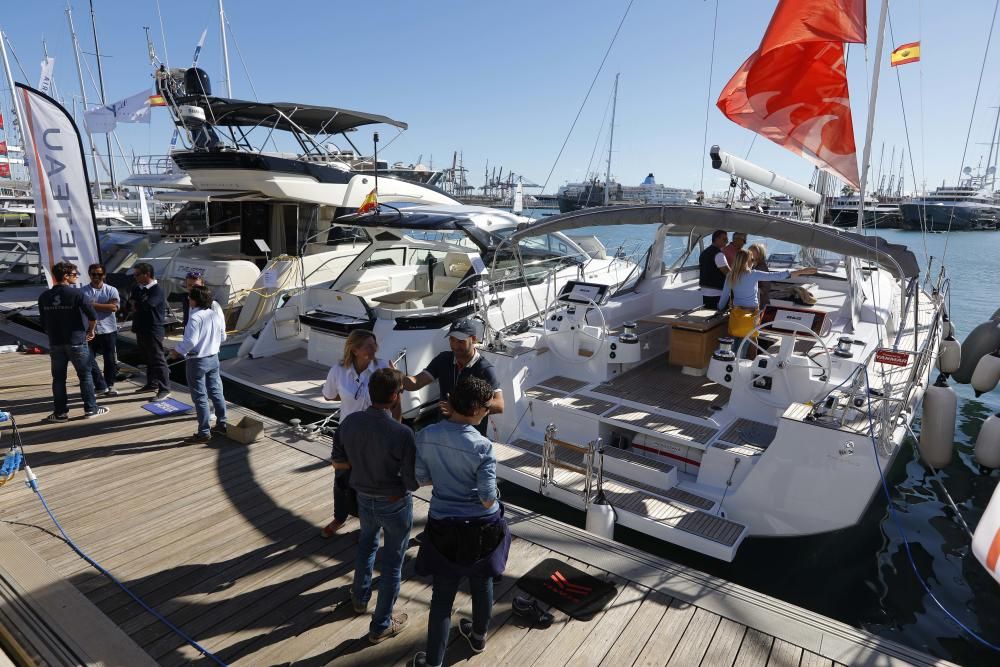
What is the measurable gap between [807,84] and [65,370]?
7776mm

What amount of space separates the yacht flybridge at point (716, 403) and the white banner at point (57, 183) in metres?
4.75

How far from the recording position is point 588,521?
4.33 m

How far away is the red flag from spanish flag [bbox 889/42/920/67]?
1787 mm

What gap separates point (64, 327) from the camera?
5.46m

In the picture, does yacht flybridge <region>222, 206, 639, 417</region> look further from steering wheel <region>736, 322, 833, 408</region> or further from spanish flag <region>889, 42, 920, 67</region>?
spanish flag <region>889, 42, 920, 67</region>

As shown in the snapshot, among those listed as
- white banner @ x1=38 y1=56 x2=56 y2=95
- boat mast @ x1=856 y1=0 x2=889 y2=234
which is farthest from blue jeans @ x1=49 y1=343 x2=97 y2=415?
white banner @ x1=38 y1=56 x2=56 y2=95

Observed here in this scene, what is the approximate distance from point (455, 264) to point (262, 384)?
4.15 metres

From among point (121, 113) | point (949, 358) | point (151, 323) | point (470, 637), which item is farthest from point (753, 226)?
point (121, 113)

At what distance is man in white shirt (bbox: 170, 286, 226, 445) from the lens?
5020 millimetres

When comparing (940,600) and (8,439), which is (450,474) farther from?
(8,439)

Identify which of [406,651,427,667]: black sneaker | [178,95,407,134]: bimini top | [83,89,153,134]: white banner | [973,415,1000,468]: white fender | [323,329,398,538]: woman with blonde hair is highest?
[83,89,153,134]: white banner

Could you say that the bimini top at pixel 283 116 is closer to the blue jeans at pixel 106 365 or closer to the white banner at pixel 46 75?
the blue jeans at pixel 106 365

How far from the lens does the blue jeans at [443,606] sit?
2.54 meters

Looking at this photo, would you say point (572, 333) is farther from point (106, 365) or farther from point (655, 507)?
point (106, 365)
